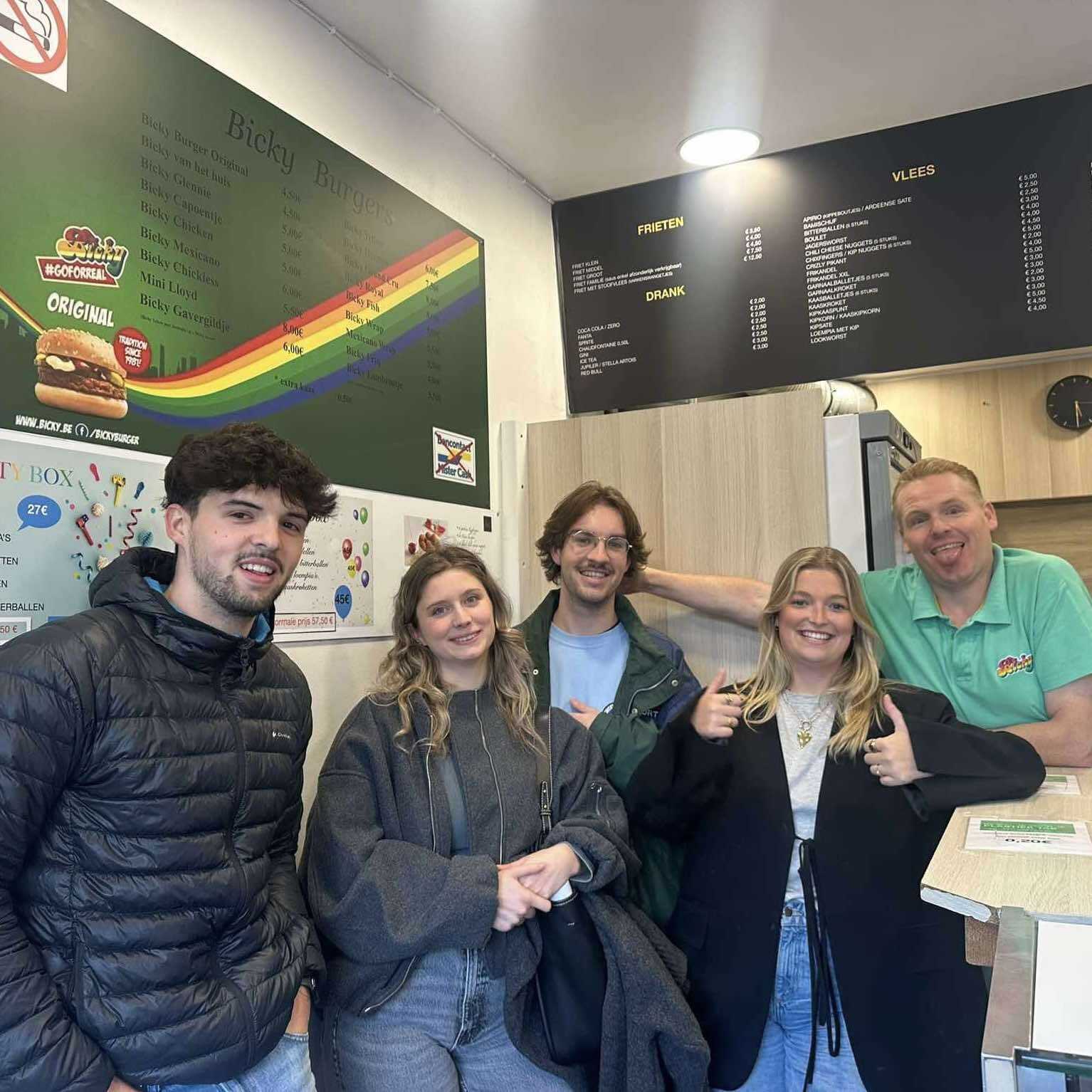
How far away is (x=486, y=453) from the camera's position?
2758mm

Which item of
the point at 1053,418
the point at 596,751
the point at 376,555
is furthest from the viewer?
the point at 1053,418

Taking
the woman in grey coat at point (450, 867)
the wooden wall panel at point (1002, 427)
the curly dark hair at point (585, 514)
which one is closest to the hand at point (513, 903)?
the woman in grey coat at point (450, 867)

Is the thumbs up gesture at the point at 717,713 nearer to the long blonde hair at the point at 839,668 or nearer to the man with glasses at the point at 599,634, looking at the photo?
the long blonde hair at the point at 839,668

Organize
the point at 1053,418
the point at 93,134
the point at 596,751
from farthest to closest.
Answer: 1. the point at 1053,418
2. the point at 596,751
3. the point at 93,134

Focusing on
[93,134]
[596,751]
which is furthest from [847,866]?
[93,134]

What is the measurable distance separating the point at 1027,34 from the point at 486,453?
168 centimetres

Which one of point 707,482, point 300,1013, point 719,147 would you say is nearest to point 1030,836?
point 300,1013

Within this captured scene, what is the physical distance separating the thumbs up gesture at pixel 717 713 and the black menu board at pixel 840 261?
46.5 inches

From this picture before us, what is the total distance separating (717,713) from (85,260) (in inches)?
54.4

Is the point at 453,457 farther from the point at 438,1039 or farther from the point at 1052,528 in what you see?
the point at 1052,528

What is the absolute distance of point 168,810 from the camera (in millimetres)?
1318

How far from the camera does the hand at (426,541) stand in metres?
2.43

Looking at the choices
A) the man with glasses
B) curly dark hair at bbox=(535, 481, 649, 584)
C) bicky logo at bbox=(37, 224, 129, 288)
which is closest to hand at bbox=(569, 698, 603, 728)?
the man with glasses

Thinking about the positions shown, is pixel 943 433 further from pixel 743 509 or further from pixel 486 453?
pixel 486 453
